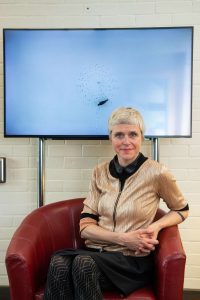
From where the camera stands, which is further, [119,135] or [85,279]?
[119,135]

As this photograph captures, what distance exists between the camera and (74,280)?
5.17ft

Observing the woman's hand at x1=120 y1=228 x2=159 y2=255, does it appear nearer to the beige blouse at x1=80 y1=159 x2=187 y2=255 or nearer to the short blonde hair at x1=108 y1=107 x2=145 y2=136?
the beige blouse at x1=80 y1=159 x2=187 y2=255

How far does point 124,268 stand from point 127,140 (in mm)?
643

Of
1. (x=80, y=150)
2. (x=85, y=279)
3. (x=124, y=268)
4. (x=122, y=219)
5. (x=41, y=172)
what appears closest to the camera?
(x=85, y=279)

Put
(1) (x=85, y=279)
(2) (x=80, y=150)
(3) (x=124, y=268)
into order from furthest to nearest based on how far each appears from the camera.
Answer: (2) (x=80, y=150) → (3) (x=124, y=268) → (1) (x=85, y=279)

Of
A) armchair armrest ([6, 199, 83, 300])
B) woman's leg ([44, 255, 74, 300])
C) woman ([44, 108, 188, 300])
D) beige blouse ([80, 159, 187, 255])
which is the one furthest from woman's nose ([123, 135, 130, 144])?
woman's leg ([44, 255, 74, 300])

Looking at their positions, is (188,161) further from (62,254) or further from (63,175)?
(62,254)

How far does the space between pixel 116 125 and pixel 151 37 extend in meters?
0.73

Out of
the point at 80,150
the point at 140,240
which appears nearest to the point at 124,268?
the point at 140,240

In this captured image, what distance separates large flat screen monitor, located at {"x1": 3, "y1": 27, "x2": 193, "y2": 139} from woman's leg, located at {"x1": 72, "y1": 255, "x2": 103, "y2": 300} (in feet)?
3.15

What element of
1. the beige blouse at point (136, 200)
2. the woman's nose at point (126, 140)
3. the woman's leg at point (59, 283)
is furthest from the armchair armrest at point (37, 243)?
the woman's nose at point (126, 140)

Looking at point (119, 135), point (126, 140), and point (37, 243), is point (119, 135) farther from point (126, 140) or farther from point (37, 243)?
point (37, 243)

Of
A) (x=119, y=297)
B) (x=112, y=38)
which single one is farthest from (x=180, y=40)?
(x=119, y=297)

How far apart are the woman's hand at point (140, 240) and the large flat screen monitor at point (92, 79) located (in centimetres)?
76
